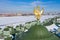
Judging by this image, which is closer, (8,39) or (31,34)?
(31,34)

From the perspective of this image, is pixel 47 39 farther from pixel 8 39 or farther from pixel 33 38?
pixel 8 39

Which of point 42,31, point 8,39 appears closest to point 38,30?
point 42,31

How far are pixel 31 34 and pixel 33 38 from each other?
0.01 metres

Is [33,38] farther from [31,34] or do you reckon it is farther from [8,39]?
[8,39]

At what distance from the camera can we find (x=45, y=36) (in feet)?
1.38

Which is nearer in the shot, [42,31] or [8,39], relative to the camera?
[42,31]

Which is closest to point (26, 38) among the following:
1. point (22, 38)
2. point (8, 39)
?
point (22, 38)

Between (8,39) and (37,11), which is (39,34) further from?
(8,39)

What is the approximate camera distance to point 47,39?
0.41 meters

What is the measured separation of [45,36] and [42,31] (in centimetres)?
2

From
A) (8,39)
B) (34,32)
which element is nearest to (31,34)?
(34,32)

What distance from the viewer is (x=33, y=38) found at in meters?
0.43

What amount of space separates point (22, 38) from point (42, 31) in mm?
53

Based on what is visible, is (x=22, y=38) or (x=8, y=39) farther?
(x=8, y=39)
